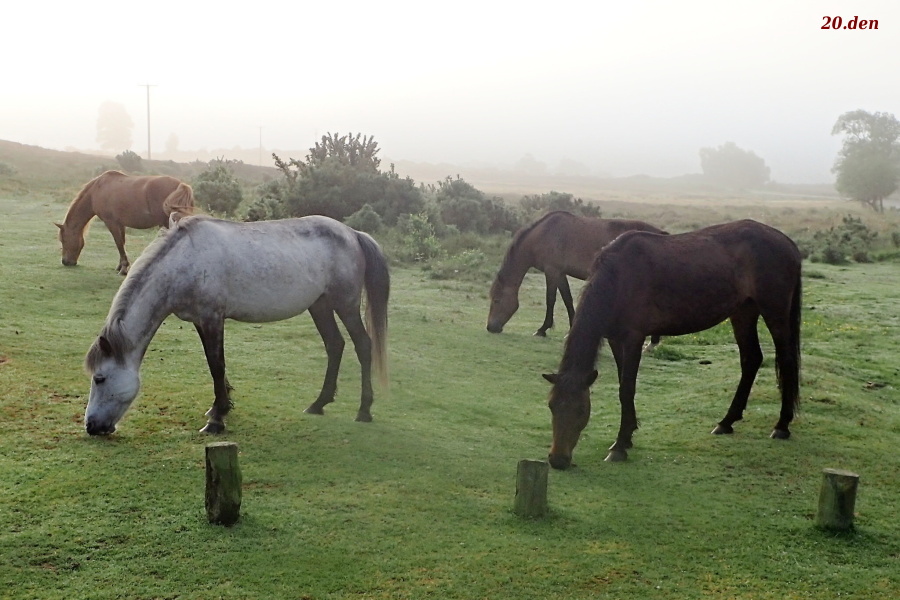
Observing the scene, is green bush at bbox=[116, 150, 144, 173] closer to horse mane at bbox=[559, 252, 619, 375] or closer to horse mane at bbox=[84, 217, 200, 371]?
horse mane at bbox=[84, 217, 200, 371]

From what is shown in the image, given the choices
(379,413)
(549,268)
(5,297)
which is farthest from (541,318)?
(5,297)

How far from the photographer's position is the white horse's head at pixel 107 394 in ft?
19.9

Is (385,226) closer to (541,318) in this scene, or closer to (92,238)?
(92,238)

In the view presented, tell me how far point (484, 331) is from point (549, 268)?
1456 millimetres

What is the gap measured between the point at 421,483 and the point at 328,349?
209 cm

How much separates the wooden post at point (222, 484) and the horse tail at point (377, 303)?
2649 millimetres

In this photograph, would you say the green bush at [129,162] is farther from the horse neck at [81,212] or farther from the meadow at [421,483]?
the meadow at [421,483]

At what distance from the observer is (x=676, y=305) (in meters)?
7.14

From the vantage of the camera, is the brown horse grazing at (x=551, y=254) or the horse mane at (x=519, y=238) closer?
the brown horse grazing at (x=551, y=254)

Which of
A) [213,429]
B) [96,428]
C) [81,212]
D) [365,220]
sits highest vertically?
[81,212]

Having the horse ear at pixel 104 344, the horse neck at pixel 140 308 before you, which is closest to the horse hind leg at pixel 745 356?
the horse neck at pixel 140 308

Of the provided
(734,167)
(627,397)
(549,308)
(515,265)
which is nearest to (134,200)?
(515,265)

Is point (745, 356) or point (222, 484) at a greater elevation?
point (745, 356)

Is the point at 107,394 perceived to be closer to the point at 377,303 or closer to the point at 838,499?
the point at 377,303
